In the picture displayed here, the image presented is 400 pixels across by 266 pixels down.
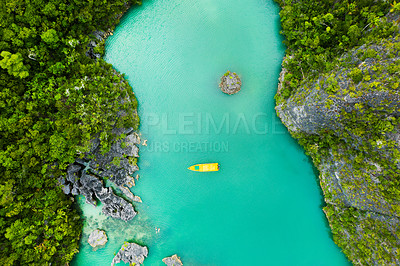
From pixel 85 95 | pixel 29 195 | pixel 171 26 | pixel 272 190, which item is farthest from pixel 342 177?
pixel 29 195

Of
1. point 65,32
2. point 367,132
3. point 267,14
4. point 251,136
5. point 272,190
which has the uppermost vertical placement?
point 65,32

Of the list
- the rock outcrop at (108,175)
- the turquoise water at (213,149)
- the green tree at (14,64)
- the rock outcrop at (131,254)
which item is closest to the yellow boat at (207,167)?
the turquoise water at (213,149)

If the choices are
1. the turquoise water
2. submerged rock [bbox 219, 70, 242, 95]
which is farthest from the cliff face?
submerged rock [bbox 219, 70, 242, 95]

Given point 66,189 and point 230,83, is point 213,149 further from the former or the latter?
point 66,189

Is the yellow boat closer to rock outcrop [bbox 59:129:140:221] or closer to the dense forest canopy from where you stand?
rock outcrop [bbox 59:129:140:221]

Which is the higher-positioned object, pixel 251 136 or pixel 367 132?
pixel 367 132

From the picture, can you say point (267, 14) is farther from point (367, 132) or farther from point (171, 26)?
point (367, 132)
